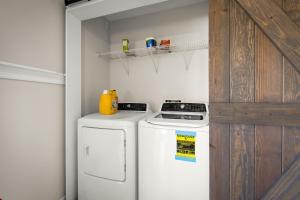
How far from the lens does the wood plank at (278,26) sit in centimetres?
109

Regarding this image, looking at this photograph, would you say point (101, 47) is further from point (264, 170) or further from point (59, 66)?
point (264, 170)

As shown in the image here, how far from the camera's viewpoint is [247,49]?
122 cm

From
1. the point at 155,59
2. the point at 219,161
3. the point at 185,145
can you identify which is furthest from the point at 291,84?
the point at 155,59

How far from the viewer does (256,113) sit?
1.19 meters

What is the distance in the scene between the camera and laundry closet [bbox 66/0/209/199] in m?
1.89

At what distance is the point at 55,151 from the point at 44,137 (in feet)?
0.75

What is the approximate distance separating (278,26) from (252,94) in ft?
1.69

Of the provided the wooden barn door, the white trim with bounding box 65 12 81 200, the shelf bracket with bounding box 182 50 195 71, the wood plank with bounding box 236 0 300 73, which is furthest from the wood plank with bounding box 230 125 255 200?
the white trim with bounding box 65 12 81 200

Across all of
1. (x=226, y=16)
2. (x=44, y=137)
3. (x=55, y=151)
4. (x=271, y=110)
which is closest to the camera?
(x=271, y=110)

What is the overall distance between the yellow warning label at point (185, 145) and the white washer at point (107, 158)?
1.58ft

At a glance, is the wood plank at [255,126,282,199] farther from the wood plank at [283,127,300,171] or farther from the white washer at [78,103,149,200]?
the white washer at [78,103,149,200]

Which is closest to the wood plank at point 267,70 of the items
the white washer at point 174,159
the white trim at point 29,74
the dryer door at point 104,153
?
the white washer at point 174,159

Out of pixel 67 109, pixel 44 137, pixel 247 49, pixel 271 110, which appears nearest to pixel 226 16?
pixel 247 49

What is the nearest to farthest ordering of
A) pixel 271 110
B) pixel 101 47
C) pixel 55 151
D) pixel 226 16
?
pixel 271 110 → pixel 226 16 → pixel 55 151 → pixel 101 47
